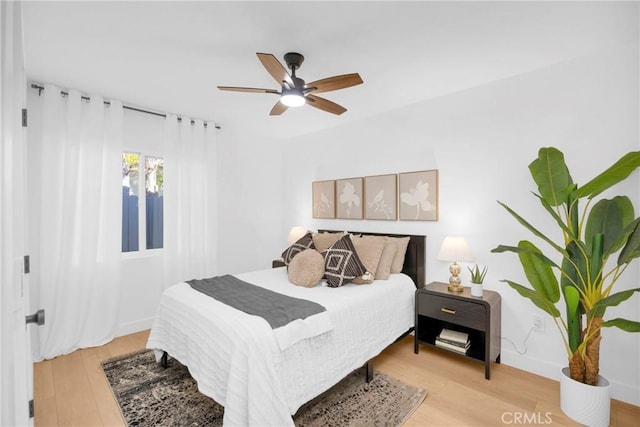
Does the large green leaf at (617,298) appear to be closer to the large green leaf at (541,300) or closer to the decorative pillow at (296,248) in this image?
the large green leaf at (541,300)

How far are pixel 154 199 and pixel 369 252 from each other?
2707mm

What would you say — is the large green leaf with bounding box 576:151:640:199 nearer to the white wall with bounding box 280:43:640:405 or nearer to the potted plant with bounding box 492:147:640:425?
the potted plant with bounding box 492:147:640:425

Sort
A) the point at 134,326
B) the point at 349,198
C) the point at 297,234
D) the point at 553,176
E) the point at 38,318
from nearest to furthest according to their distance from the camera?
the point at 38,318 < the point at 553,176 < the point at 134,326 < the point at 349,198 < the point at 297,234

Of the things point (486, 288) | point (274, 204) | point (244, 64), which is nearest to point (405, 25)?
point (244, 64)

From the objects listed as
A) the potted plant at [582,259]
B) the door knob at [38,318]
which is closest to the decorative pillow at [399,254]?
the potted plant at [582,259]

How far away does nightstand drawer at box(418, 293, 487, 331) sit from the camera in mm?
2512

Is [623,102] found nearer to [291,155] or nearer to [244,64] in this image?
[244,64]

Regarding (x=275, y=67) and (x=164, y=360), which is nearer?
(x=275, y=67)

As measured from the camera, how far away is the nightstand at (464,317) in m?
2.49

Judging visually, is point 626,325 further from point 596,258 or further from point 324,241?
point 324,241

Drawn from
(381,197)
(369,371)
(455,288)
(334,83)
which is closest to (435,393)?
(369,371)

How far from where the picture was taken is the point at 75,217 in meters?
2.99

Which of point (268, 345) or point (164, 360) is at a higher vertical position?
point (268, 345)

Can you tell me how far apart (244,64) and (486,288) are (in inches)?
117
